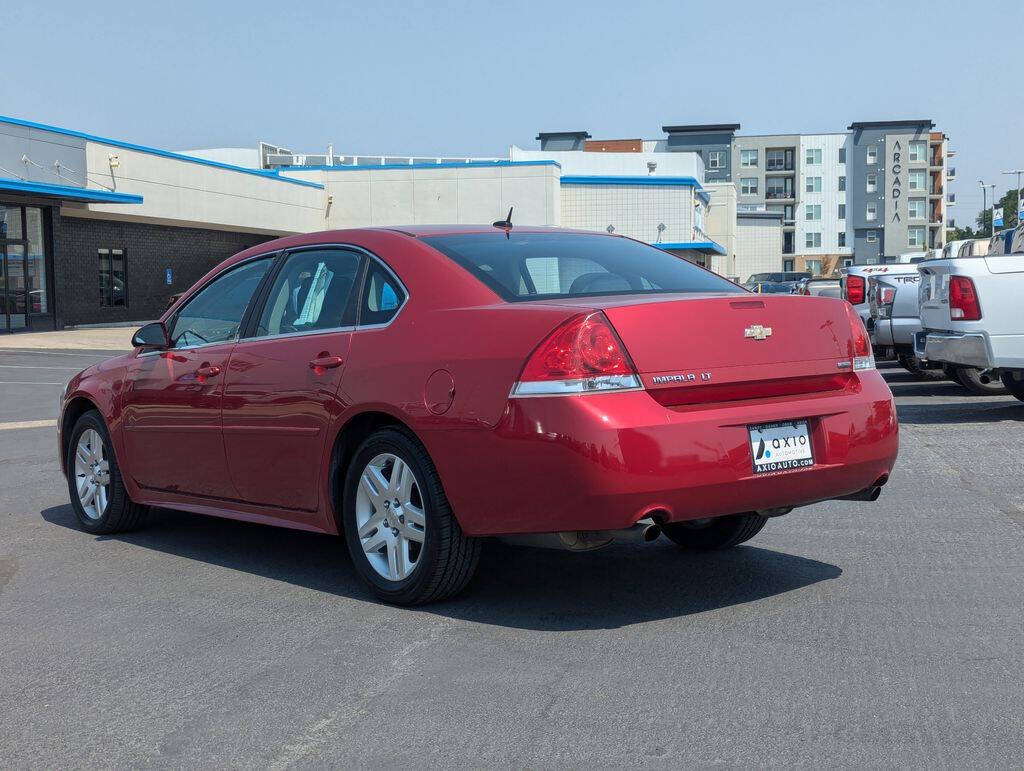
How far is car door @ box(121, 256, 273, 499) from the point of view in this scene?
20.2ft

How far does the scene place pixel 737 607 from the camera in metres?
5.09

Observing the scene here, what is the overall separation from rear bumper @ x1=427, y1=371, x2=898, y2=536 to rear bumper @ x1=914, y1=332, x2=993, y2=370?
7478mm

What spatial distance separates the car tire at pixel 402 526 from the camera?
498 cm

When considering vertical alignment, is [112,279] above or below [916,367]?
above

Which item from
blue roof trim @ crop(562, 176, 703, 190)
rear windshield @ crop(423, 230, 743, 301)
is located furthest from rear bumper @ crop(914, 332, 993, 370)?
blue roof trim @ crop(562, 176, 703, 190)

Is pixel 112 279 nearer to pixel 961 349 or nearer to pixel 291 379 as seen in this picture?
pixel 961 349

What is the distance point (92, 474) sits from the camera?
725 centimetres

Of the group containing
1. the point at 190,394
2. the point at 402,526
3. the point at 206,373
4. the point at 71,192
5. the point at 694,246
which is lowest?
the point at 402,526

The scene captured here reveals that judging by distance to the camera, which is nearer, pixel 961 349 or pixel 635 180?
pixel 961 349

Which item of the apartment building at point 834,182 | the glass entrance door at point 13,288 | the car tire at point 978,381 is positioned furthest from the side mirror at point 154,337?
the apartment building at point 834,182

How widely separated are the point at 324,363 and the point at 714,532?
6.95 ft

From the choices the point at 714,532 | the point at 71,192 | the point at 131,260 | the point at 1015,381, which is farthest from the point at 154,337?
the point at 131,260

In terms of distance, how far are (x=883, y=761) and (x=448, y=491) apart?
2.03 m

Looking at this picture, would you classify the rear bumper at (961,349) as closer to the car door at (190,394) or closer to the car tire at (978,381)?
the car tire at (978,381)
